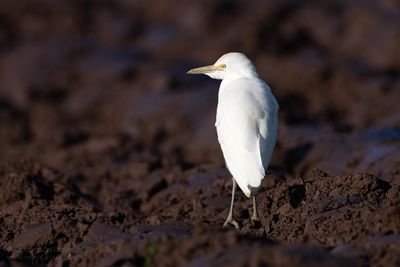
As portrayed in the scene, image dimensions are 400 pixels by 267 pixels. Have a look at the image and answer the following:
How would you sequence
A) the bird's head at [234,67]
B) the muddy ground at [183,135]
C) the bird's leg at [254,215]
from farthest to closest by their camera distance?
the bird's head at [234,67]
the bird's leg at [254,215]
the muddy ground at [183,135]

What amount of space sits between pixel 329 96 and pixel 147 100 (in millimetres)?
3917

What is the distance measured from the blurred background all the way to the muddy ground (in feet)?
0.16

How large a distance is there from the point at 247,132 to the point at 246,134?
0.07ft

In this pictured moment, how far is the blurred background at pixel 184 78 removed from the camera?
15.9 m

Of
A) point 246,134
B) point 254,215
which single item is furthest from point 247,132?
point 254,215

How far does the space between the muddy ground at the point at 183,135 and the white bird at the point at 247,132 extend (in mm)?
362

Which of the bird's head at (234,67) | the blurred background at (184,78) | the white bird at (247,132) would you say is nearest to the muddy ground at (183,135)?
the blurred background at (184,78)

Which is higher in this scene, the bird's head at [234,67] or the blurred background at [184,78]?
the bird's head at [234,67]

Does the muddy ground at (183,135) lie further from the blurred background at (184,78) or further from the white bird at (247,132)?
the white bird at (247,132)

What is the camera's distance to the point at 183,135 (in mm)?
18203

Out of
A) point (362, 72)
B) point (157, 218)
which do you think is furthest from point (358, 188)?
point (362, 72)

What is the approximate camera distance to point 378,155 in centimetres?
1284

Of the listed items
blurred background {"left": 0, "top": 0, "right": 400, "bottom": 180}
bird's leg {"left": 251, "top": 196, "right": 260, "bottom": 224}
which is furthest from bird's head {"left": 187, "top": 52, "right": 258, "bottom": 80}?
blurred background {"left": 0, "top": 0, "right": 400, "bottom": 180}

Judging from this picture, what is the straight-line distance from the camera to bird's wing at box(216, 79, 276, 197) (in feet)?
28.0
